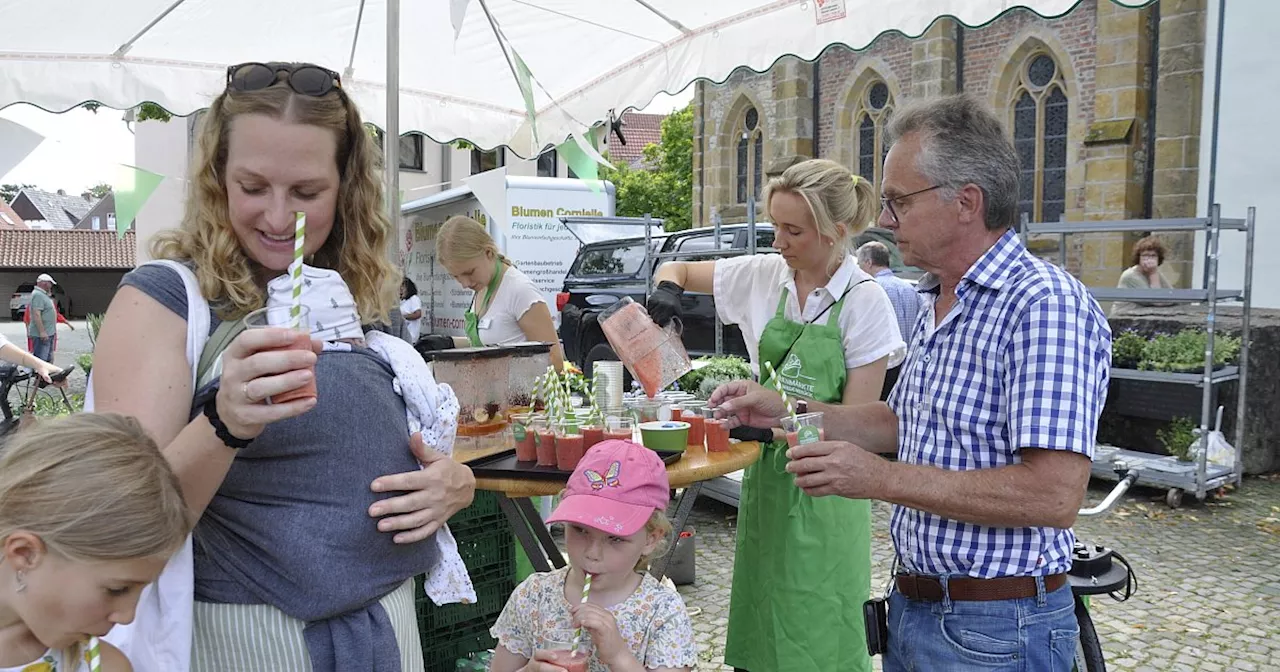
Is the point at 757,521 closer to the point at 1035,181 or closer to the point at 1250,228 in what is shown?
the point at 1250,228

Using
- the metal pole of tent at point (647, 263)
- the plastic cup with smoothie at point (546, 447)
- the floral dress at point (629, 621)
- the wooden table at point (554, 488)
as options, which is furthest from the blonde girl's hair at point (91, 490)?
the metal pole of tent at point (647, 263)

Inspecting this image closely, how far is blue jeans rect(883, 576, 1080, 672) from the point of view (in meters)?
1.85

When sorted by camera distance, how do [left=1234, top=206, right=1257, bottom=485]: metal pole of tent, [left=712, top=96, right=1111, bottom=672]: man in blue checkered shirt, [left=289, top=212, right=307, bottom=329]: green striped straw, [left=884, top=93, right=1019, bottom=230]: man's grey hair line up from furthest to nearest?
[left=1234, top=206, right=1257, bottom=485]: metal pole of tent, [left=884, top=93, right=1019, bottom=230]: man's grey hair, [left=712, top=96, right=1111, bottom=672]: man in blue checkered shirt, [left=289, top=212, right=307, bottom=329]: green striped straw

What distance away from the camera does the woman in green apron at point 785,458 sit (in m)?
2.97

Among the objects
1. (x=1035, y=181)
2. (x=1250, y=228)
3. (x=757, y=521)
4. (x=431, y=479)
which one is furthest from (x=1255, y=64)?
(x=431, y=479)

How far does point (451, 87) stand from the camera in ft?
16.3

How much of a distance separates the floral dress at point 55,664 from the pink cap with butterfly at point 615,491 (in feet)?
2.95

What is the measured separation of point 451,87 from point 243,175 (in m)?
3.70

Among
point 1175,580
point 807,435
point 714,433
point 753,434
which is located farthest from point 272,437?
point 1175,580

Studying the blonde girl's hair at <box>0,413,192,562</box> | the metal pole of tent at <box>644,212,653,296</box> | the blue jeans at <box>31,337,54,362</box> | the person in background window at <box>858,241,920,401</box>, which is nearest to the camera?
the blonde girl's hair at <box>0,413,192,562</box>

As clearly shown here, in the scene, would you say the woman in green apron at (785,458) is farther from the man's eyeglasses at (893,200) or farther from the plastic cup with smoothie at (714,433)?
the man's eyeglasses at (893,200)

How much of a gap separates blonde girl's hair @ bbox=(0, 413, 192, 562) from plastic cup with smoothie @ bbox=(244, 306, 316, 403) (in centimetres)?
21

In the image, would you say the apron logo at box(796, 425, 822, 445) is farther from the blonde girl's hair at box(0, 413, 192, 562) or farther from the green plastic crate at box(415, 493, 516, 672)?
the green plastic crate at box(415, 493, 516, 672)

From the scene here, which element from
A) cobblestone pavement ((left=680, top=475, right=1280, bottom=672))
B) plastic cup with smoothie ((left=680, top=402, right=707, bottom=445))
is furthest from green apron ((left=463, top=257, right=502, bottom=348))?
plastic cup with smoothie ((left=680, top=402, right=707, bottom=445))
